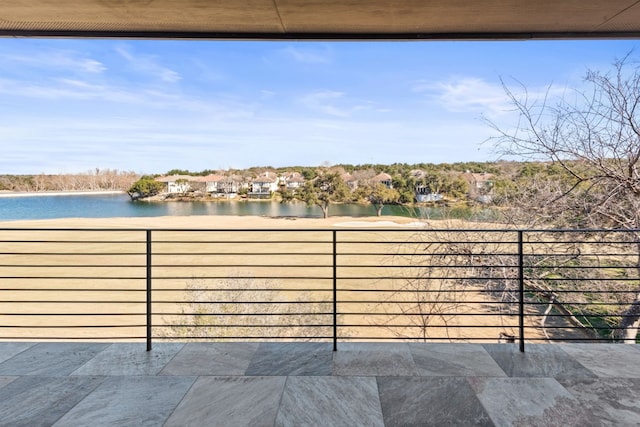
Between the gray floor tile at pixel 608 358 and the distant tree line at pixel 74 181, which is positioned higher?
the distant tree line at pixel 74 181

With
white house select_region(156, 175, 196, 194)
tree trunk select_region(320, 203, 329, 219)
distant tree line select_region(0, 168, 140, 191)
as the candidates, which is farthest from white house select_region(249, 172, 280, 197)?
distant tree line select_region(0, 168, 140, 191)

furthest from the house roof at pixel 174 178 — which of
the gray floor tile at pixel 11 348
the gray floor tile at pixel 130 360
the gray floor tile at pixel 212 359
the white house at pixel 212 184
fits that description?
the gray floor tile at pixel 212 359

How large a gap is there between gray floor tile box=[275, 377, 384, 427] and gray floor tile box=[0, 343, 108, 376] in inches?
50.9

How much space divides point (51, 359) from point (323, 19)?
2.59 meters

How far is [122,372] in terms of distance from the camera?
2.06m

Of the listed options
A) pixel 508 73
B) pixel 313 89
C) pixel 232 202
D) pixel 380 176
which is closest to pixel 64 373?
pixel 508 73

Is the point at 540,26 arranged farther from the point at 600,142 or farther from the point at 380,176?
the point at 380,176

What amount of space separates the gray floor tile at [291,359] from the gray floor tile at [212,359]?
0.20 feet

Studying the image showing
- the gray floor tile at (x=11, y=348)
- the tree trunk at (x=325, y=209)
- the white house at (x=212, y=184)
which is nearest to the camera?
the gray floor tile at (x=11, y=348)

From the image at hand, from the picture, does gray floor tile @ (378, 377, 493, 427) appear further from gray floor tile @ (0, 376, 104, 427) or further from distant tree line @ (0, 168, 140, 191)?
distant tree line @ (0, 168, 140, 191)

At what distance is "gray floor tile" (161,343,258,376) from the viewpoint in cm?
207

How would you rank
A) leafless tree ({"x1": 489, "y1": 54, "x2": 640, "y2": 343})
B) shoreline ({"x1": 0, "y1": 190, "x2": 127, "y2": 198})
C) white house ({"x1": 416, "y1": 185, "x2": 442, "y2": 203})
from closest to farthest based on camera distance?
leafless tree ({"x1": 489, "y1": 54, "x2": 640, "y2": 343}) < white house ({"x1": 416, "y1": 185, "x2": 442, "y2": 203}) < shoreline ({"x1": 0, "y1": 190, "x2": 127, "y2": 198})

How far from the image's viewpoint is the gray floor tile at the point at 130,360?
2.07 metres

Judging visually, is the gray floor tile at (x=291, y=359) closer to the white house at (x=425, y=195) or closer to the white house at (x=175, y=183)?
the white house at (x=425, y=195)
